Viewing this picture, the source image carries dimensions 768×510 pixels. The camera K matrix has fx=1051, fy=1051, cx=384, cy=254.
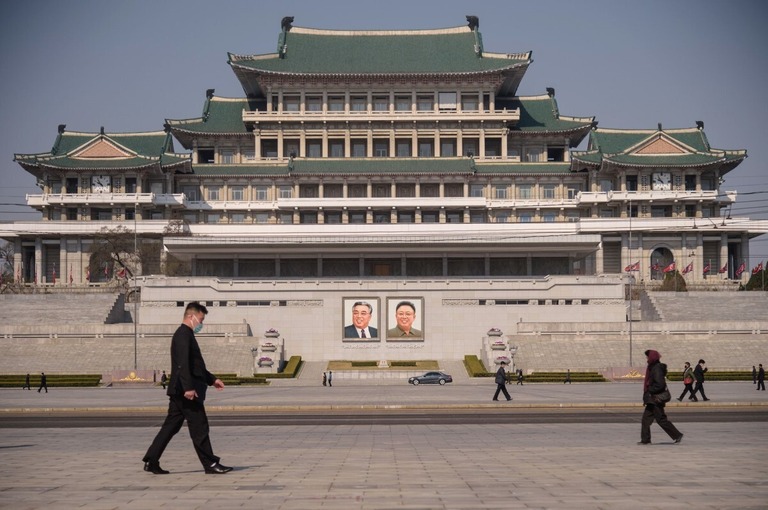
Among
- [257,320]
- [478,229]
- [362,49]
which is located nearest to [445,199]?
[478,229]

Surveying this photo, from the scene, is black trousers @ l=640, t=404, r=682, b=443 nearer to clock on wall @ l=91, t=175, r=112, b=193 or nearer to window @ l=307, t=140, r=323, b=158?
clock on wall @ l=91, t=175, r=112, b=193

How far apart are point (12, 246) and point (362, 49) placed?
41.4m

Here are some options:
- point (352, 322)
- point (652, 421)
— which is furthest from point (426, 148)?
point (652, 421)

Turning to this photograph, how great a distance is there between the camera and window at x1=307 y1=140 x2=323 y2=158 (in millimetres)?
109562

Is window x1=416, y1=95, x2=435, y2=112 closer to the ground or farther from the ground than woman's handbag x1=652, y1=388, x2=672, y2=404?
farther from the ground

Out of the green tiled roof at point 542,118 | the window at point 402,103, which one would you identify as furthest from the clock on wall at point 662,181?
the window at point 402,103

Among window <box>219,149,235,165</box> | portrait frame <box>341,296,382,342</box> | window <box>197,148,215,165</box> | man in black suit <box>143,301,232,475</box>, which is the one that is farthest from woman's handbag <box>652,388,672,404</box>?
window <box>197,148,215,165</box>

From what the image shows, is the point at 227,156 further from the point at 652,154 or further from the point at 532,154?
the point at 652,154

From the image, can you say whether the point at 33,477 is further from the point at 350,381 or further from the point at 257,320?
the point at 257,320

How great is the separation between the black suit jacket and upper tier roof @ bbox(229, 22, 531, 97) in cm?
9246

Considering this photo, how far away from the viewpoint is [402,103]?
109 metres

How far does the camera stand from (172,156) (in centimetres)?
10312

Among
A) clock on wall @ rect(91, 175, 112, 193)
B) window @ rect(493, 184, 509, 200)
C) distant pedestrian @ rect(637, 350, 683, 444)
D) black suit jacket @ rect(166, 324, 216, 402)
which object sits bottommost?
distant pedestrian @ rect(637, 350, 683, 444)

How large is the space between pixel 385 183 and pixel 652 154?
2624 centimetres
